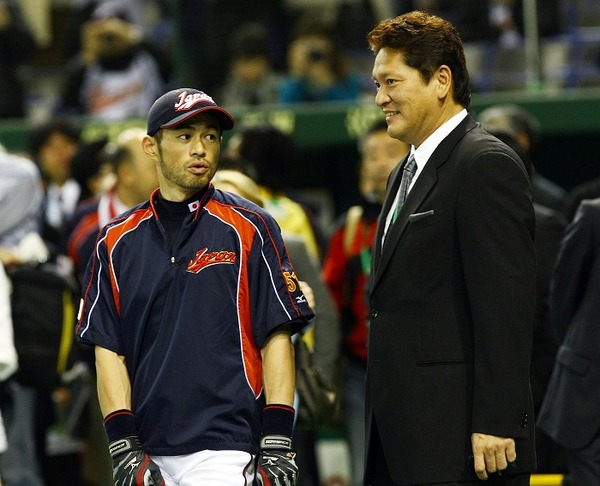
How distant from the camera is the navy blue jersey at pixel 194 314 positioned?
4.18 meters

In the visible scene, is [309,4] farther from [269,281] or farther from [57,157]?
[269,281]

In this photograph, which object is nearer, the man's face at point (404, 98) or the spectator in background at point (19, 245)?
the man's face at point (404, 98)

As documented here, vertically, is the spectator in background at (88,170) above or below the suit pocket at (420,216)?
below

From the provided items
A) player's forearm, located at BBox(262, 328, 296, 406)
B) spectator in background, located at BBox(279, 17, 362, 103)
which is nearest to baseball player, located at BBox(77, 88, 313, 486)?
player's forearm, located at BBox(262, 328, 296, 406)

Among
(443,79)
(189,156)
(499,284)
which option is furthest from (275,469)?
(443,79)

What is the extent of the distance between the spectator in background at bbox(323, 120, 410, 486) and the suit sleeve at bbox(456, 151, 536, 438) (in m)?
2.66

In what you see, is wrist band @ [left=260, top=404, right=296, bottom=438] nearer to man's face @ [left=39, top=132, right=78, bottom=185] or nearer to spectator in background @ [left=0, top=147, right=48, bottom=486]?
spectator in background @ [left=0, top=147, right=48, bottom=486]

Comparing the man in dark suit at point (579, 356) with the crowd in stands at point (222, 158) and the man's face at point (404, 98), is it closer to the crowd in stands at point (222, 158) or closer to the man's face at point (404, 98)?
the crowd in stands at point (222, 158)

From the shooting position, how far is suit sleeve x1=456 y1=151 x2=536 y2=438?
3.96 metres

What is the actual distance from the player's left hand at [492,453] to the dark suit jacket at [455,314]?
3cm

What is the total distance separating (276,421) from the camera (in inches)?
165

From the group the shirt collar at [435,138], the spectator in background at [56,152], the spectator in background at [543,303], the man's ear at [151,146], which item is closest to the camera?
the shirt collar at [435,138]

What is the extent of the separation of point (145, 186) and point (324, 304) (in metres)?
1.24

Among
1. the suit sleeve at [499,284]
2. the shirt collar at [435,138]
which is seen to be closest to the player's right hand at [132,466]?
the suit sleeve at [499,284]
